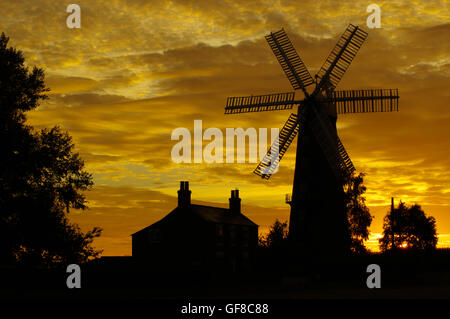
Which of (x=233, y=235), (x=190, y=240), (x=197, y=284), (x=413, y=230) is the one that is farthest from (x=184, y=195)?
(x=413, y=230)

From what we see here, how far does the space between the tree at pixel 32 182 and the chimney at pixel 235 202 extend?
1567 inches

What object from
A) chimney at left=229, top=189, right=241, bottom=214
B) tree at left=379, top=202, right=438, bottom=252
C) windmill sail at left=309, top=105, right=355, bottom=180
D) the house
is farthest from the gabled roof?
tree at left=379, top=202, right=438, bottom=252

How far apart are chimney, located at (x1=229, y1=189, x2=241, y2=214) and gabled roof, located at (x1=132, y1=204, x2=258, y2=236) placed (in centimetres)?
101

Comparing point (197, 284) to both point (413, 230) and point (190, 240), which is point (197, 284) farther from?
point (413, 230)

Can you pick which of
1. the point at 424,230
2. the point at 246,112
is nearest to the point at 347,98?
the point at 246,112

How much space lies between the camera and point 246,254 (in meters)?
72.3

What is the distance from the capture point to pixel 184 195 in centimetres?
6656

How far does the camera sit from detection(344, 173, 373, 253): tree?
2813 inches

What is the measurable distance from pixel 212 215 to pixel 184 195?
14.0ft

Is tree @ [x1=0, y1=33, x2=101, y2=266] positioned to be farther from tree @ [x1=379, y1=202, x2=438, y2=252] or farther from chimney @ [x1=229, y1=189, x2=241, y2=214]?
tree @ [x1=379, y1=202, x2=438, y2=252]

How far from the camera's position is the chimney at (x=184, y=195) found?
6638cm

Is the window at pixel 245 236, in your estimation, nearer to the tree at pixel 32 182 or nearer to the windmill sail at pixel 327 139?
the windmill sail at pixel 327 139

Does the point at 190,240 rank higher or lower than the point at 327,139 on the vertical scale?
lower

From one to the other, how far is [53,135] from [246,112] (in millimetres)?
19376
